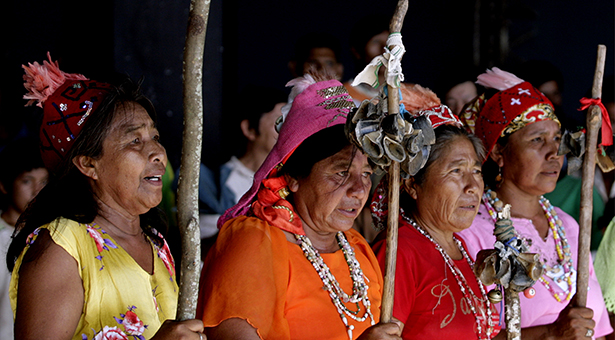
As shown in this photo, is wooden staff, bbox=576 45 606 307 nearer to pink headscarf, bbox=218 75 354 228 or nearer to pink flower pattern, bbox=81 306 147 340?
pink headscarf, bbox=218 75 354 228

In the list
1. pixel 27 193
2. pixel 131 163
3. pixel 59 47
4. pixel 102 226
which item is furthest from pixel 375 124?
pixel 59 47

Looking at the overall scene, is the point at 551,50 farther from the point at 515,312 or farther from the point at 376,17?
the point at 515,312

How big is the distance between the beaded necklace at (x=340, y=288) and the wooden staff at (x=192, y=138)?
0.74 m

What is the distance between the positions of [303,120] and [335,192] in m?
0.30

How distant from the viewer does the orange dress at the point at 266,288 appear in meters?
2.09

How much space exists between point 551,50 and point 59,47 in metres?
4.77

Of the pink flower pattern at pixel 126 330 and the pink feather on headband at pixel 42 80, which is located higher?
the pink feather on headband at pixel 42 80

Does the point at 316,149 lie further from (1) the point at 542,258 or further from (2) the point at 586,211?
(1) the point at 542,258

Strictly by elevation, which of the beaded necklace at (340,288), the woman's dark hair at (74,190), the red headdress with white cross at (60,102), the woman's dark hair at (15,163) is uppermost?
the red headdress with white cross at (60,102)

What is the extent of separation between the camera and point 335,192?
2.42 meters

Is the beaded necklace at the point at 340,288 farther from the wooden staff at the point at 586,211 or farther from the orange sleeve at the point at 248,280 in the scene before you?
the wooden staff at the point at 586,211

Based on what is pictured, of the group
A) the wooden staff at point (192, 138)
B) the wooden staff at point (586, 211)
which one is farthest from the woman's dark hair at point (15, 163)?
the wooden staff at point (586, 211)

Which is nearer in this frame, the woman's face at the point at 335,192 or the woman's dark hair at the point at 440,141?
the woman's face at the point at 335,192

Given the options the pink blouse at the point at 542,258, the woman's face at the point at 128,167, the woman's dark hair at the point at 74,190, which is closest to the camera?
the woman's dark hair at the point at 74,190
